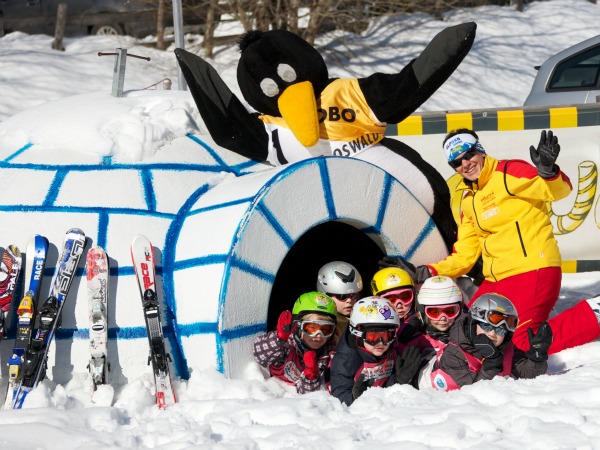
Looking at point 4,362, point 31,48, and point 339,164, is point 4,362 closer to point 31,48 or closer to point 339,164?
point 339,164

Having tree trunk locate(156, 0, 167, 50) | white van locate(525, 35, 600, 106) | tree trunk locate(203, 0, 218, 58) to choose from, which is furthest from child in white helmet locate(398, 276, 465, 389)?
tree trunk locate(156, 0, 167, 50)

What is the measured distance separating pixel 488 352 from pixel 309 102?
5.09 feet

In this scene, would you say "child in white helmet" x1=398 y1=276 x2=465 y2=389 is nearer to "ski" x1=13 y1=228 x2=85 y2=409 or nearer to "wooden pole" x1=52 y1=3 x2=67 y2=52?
"ski" x1=13 y1=228 x2=85 y2=409

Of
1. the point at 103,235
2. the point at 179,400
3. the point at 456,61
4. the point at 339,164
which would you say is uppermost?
the point at 456,61

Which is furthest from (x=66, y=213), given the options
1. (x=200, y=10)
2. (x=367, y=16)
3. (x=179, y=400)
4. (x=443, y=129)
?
(x=367, y=16)

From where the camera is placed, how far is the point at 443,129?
681 cm

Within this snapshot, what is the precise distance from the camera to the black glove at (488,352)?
397cm

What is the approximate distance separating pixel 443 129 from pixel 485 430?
392cm

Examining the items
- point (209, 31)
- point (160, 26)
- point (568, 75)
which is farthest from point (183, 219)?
point (160, 26)

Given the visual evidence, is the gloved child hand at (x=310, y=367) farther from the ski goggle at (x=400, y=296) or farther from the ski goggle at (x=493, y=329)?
A: the ski goggle at (x=493, y=329)

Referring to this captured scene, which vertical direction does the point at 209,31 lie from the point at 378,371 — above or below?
above

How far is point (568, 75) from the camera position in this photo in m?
8.84

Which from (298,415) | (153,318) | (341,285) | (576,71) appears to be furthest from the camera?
(576,71)

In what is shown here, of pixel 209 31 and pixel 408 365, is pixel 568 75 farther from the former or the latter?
pixel 209 31
